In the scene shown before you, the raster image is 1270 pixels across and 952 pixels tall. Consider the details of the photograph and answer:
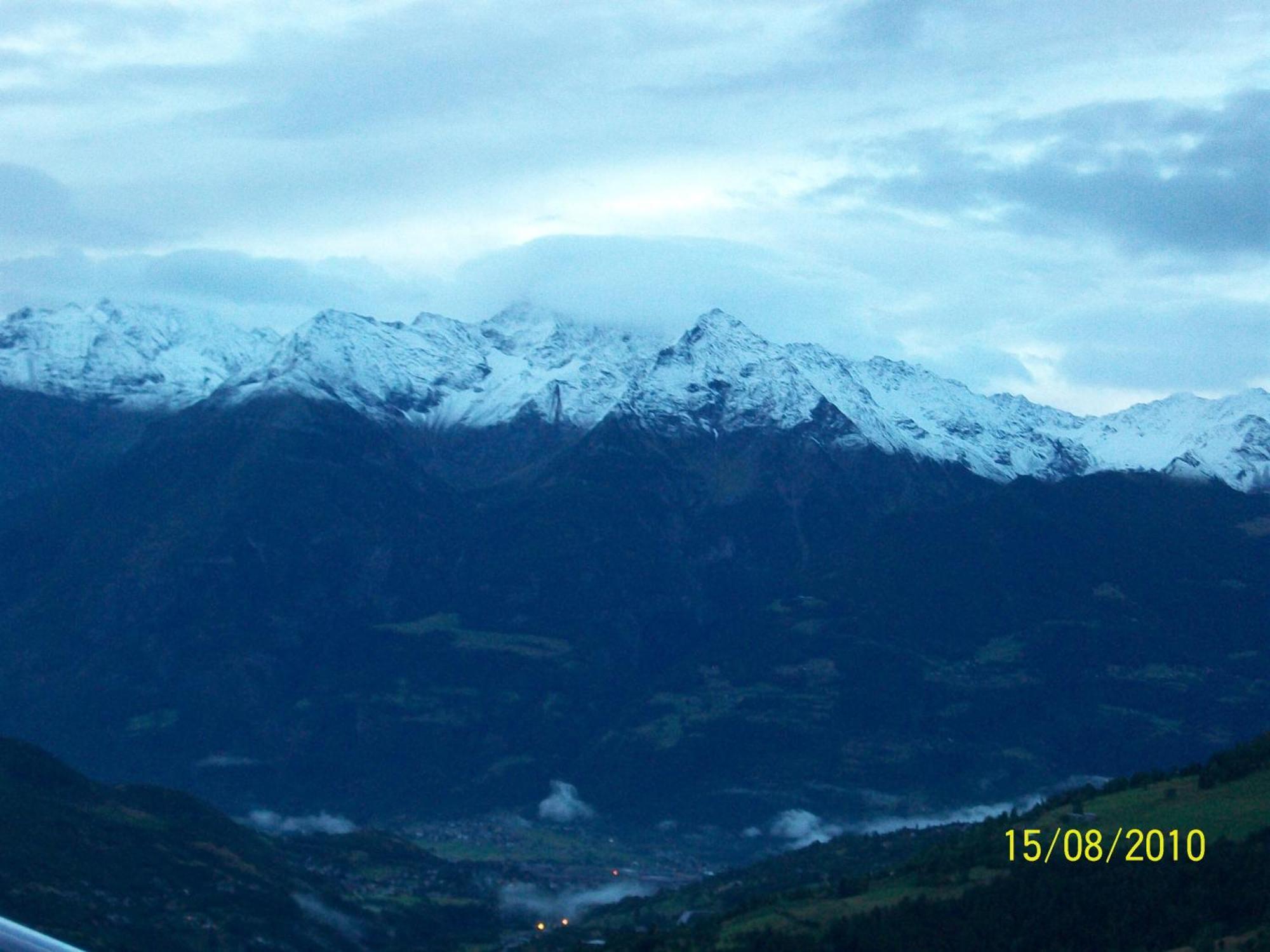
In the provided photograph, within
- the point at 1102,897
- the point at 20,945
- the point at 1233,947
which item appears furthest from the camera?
the point at 1102,897

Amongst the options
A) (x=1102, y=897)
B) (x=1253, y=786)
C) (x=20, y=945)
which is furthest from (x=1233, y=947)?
(x=20, y=945)

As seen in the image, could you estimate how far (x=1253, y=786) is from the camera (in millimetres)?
195750

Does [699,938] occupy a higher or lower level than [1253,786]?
lower

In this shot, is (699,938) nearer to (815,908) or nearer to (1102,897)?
(815,908)

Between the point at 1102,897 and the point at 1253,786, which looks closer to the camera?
the point at 1102,897

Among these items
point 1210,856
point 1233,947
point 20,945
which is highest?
point 1210,856

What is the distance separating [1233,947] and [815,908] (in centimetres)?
5326
